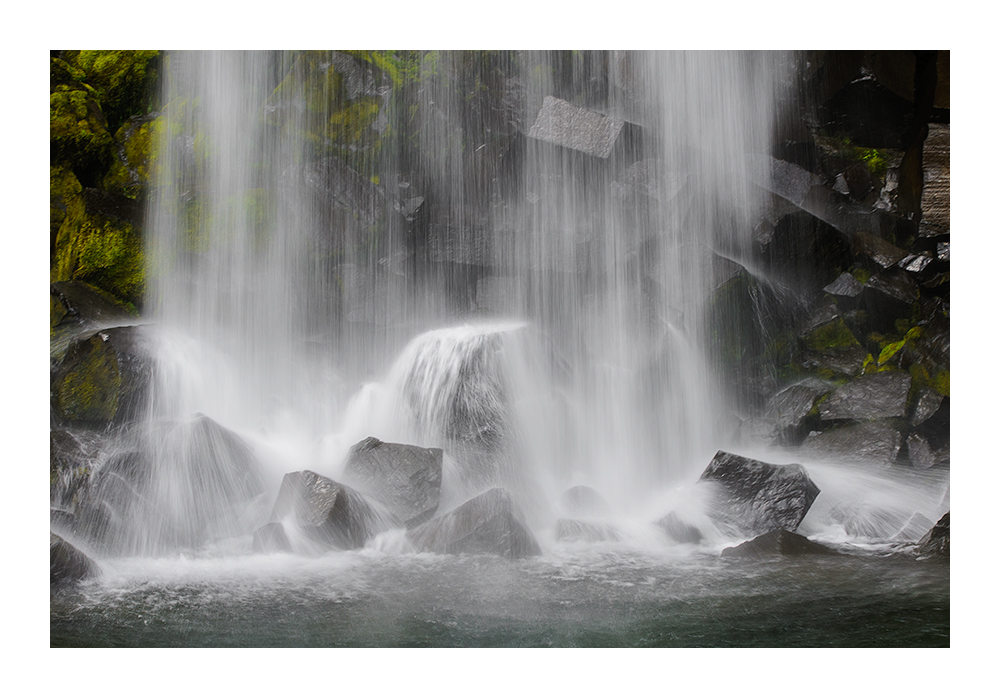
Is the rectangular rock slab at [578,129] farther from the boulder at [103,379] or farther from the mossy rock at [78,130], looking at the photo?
the boulder at [103,379]

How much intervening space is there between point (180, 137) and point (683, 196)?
3.13 m

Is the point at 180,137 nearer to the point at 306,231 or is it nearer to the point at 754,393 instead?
the point at 306,231

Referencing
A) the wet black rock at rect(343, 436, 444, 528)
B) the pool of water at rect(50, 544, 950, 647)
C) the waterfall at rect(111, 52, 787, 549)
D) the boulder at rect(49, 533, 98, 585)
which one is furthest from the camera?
the waterfall at rect(111, 52, 787, 549)

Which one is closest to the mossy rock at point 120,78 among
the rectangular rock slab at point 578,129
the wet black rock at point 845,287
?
the rectangular rock slab at point 578,129

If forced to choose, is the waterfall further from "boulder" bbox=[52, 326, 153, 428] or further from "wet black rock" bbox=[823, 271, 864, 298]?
"wet black rock" bbox=[823, 271, 864, 298]

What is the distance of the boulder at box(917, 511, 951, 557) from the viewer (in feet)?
11.3

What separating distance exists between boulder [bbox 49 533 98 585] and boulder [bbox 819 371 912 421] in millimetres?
4168

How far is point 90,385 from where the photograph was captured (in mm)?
3590

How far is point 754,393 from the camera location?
3926 mm

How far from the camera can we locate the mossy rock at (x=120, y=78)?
3.62 m

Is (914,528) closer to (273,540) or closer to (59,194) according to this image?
(273,540)

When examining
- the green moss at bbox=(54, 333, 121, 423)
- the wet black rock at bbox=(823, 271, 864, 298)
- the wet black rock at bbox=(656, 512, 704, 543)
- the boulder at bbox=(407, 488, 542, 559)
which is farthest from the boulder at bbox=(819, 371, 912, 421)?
the green moss at bbox=(54, 333, 121, 423)

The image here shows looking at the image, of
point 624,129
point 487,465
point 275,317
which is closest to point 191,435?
point 275,317

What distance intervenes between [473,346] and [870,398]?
2.36m
